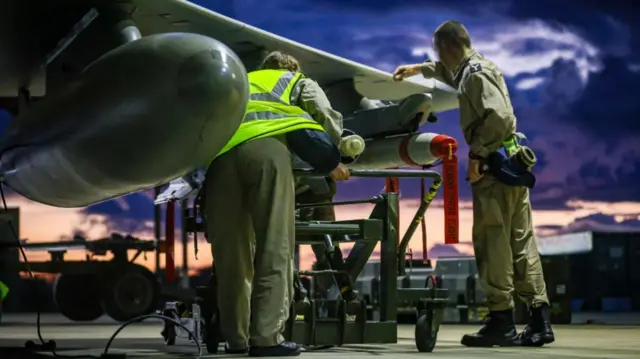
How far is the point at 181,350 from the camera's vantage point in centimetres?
607

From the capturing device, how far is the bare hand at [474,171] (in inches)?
239

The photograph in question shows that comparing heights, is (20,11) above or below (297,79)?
above

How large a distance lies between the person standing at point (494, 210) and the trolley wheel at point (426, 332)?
45 cm

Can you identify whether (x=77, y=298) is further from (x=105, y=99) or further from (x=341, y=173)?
(x=105, y=99)

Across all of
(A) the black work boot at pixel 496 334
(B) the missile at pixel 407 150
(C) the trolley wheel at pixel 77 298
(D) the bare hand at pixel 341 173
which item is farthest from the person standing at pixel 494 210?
(C) the trolley wheel at pixel 77 298

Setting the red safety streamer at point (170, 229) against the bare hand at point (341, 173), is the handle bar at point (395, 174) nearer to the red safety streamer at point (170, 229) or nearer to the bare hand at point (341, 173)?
the bare hand at point (341, 173)

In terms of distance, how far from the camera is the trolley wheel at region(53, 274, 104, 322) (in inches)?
530

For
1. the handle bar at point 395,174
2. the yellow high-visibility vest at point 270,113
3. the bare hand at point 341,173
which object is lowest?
the bare hand at point 341,173

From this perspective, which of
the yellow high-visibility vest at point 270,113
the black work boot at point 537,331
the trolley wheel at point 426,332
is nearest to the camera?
the yellow high-visibility vest at point 270,113

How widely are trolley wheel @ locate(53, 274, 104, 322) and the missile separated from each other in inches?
224

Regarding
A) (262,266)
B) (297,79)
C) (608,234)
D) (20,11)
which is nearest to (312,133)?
(297,79)

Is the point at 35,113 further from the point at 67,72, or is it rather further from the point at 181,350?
the point at 181,350

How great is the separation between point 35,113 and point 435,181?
7.93ft

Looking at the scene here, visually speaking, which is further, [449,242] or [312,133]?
[449,242]
